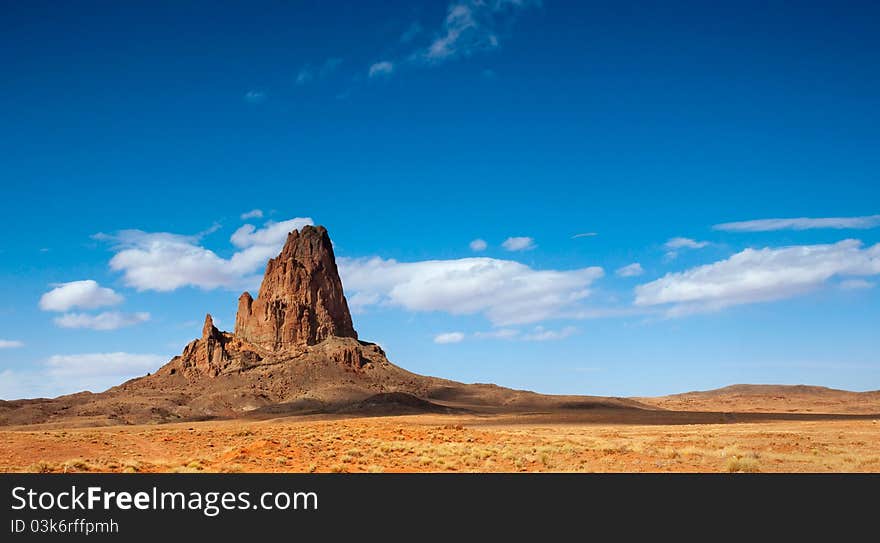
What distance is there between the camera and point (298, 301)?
544ft

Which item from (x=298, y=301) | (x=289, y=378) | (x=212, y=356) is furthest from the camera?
(x=298, y=301)

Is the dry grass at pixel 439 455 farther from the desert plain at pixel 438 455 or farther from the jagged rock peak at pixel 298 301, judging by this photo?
the jagged rock peak at pixel 298 301

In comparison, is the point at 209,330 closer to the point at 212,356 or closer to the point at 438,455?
the point at 212,356

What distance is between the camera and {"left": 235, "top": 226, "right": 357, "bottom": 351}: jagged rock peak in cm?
16150

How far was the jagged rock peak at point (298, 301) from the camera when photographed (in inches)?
6358

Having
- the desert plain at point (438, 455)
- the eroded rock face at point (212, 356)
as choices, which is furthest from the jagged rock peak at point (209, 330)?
the desert plain at point (438, 455)

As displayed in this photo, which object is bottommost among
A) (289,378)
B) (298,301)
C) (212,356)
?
A: (289,378)

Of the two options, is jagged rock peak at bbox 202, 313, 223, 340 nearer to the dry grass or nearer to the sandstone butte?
the sandstone butte

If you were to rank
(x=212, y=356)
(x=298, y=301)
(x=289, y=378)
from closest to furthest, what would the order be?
(x=289, y=378), (x=212, y=356), (x=298, y=301)

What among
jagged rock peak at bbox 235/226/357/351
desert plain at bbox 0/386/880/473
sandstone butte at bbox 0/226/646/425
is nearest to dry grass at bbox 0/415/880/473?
desert plain at bbox 0/386/880/473

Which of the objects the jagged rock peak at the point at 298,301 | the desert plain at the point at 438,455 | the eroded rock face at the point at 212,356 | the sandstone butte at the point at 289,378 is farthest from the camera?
the jagged rock peak at the point at 298,301

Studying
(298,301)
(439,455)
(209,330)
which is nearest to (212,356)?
(209,330)

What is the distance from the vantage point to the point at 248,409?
119188mm
